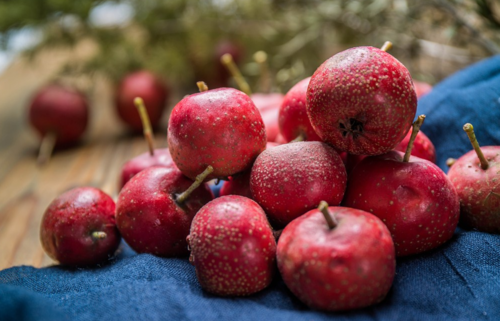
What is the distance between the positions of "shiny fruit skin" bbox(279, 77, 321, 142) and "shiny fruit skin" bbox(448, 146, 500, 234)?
0.22 metres

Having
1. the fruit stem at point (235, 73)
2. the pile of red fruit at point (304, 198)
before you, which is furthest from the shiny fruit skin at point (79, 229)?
the fruit stem at point (235, 73)

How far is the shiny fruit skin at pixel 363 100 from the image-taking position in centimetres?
62

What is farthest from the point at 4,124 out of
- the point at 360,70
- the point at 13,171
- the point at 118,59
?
the point at 360,70

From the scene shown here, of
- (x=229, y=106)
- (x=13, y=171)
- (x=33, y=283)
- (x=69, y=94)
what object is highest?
(x=229, y=106)

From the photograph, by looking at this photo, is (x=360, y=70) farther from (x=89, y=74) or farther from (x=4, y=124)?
(x=4, y=124)

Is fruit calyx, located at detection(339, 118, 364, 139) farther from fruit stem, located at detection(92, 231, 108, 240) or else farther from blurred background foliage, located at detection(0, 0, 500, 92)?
blurred background foliage, located at detection(0, 0, 500, 92)

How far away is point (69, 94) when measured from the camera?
1.64m

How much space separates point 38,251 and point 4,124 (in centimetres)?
104

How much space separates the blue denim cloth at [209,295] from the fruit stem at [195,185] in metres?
0.09

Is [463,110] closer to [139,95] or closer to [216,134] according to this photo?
[216,134]

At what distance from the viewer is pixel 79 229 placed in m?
0.74

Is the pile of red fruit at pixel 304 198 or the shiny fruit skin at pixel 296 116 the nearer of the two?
the pile of red fruit at pixel 304 198

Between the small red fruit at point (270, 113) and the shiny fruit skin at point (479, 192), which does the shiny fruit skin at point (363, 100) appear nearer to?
the shiny fruit skin at point (479, 192)

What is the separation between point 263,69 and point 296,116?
0.54 metres
